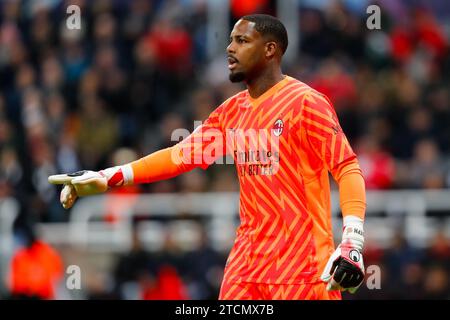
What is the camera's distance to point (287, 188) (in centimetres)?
780

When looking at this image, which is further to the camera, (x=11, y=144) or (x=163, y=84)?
(x=163, y=84)

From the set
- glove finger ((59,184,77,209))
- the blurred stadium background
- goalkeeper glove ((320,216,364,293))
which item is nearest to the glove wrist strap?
goalkeeper glove ((320,216,364,293))

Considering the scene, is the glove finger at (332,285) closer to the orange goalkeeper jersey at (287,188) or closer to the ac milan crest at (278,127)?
the orange goalkeeper jersey at (287,188)

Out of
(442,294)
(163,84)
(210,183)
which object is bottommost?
(442,294)

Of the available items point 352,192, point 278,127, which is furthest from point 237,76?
point 352,192

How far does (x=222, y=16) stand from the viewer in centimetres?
1823

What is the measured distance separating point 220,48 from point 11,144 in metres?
3.62

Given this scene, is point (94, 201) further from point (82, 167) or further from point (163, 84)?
point (163, 84)

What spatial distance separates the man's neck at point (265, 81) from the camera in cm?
803

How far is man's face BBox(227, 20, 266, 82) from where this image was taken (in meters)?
7.96

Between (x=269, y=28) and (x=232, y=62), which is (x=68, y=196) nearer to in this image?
(x=232, y=62)

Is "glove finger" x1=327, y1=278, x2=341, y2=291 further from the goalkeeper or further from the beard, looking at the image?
the beard

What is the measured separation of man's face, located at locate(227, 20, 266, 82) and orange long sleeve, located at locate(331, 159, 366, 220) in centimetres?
92
